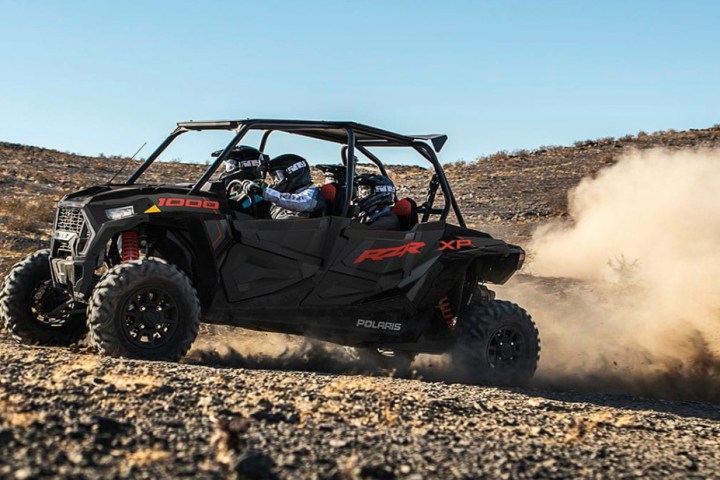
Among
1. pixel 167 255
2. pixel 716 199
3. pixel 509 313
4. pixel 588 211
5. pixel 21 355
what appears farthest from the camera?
pixel 588 211

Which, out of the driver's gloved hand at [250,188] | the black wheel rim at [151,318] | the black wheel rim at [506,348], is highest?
the driver's gloved hand at [250,188]

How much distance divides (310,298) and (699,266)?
32.1 feet

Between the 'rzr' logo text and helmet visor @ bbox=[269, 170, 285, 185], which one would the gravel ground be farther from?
helmet visor @ bbox=[269, 170, 285, 185]

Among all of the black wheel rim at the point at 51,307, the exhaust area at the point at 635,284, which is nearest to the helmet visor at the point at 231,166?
the black wheel rim at the point at 51,307

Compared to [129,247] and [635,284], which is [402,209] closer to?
[129,247]

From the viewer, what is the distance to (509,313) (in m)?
9.59

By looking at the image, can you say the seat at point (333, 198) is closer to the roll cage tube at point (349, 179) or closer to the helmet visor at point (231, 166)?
the roll cage tube at point (349, 179)

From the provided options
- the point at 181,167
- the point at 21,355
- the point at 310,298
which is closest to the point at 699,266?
the point at 310,298

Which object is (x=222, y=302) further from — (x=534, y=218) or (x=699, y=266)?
(x=534, y=218)

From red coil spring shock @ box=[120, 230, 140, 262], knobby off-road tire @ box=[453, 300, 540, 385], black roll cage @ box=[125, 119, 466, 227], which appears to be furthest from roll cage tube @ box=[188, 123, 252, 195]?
knobby off-road tire @ box=[453, 300, 540, 385]

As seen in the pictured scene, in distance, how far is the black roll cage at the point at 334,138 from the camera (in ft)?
26.8

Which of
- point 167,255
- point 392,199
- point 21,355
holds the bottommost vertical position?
point 21,355

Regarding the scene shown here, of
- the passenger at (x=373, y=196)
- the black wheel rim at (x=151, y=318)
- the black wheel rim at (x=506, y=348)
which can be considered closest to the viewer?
the black wheel rim at (x=151, y=318)

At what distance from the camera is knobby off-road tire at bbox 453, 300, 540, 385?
9305 millimetres
